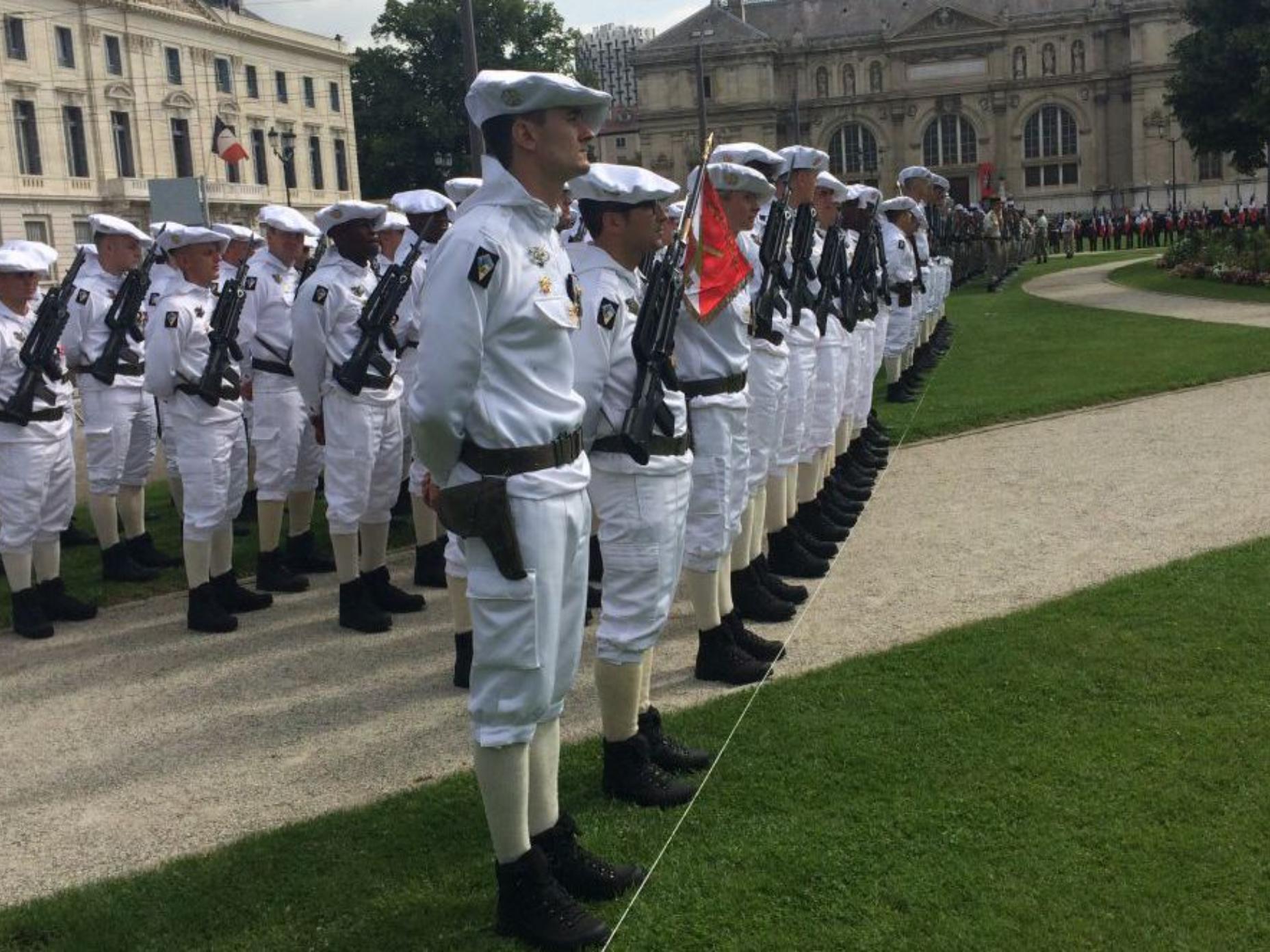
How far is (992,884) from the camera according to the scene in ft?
13.0

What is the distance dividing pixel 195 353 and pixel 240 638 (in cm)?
176

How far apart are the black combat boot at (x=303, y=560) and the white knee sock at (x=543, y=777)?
540 cm

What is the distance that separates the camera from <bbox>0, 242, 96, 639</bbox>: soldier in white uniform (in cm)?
793

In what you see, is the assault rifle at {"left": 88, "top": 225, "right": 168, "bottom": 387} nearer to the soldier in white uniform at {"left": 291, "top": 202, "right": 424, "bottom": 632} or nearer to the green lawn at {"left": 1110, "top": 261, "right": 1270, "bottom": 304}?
the soldier in white uniform at {"left": 291, "top": 202, "right": 424, "bottom": 632}

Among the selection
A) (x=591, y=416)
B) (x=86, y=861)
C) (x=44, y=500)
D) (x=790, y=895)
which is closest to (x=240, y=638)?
(x=44, y=500)

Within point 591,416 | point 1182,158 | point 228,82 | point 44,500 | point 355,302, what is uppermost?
point 228,82

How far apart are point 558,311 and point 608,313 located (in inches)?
37.6

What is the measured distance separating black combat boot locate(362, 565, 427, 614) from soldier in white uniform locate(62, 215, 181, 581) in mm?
2188

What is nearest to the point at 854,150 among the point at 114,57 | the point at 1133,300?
the point at 114,57

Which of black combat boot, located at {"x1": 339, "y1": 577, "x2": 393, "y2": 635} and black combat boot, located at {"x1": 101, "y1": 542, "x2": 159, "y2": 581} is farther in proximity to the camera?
black combat boot, located at {"x1": 101, "y1": 542, "x2": 159, "y2": 581}

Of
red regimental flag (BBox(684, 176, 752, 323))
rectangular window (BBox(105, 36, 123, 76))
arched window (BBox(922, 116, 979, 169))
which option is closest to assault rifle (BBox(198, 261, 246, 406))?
red regimental flag (BBox(684, 176, 752, 323))

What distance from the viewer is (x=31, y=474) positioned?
798 cm

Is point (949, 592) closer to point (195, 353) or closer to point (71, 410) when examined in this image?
point (195, 353)

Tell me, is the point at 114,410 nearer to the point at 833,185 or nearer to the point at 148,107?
the point at 833,185
